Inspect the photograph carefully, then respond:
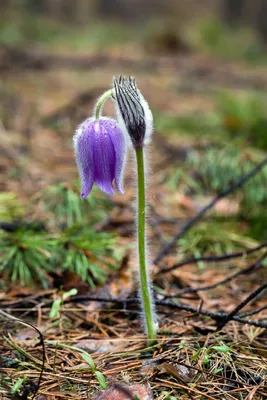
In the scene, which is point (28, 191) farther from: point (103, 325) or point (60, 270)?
point (103, 325)

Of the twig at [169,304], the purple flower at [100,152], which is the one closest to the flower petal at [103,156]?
the purple flower at [100,152]

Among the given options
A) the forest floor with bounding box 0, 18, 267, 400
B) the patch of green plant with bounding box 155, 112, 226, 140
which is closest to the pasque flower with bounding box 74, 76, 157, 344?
the forest floor with bounding box 0, 18, 267, 400

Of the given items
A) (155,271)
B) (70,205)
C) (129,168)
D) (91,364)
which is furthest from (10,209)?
(129,168)

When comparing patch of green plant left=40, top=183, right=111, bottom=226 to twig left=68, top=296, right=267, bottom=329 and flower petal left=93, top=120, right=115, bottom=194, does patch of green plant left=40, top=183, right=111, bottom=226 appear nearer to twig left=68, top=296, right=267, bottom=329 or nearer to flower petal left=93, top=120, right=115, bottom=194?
twig left=68, top=296, right=267, bottom=329

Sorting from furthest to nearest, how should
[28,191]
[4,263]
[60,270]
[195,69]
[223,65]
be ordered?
[223,65] < [195,69] < [28,191] < [60,270] < [4,263]

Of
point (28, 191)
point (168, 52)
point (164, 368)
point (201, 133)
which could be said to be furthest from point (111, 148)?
point (168, 52)
